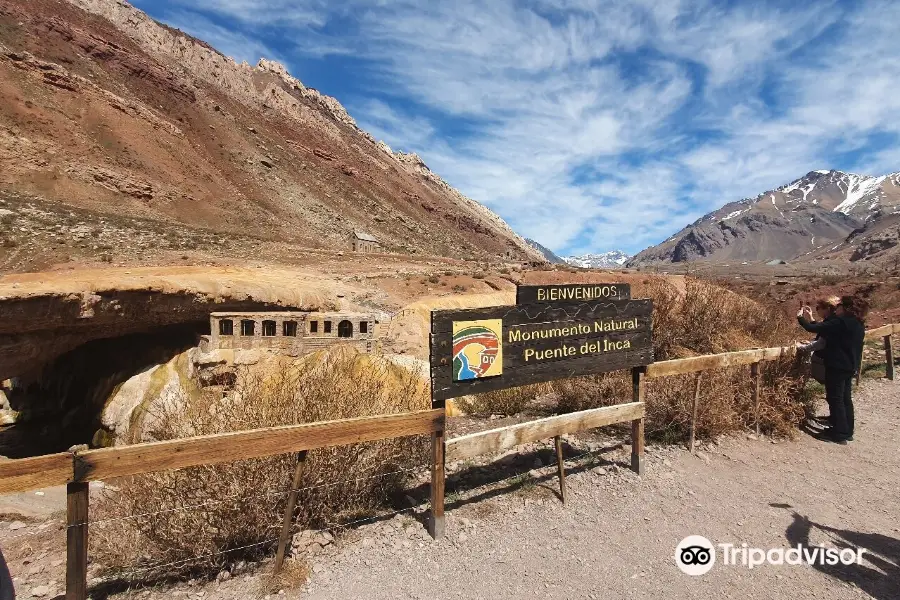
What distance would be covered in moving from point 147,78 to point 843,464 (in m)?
77.5

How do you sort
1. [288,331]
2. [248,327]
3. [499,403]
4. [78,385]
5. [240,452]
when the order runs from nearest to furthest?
[240,452], [499,403], [248,327], [288,331], [78,385]

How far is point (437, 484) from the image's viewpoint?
405cm

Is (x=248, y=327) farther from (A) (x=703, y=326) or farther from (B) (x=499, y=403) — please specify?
(A) (x=703, y=326)

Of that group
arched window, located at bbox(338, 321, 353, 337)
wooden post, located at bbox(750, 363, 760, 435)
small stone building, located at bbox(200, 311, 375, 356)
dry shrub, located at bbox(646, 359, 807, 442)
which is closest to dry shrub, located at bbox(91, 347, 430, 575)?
dry shrub, located at bbox(646, 359, 807, 442)

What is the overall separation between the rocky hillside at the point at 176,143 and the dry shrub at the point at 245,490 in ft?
94.5

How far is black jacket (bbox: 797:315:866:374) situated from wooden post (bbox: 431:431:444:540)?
18.2 ft

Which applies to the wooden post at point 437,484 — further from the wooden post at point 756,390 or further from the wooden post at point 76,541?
the wooden post at point 756,390

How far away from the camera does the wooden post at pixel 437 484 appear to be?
4.04 metres

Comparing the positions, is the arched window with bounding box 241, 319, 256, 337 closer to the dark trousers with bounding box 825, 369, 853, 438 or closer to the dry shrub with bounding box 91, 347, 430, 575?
the dry shrub with bounding box 91, 347, 430, 575

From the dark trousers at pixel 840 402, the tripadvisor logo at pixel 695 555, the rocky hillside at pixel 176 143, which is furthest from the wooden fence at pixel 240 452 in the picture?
the rocky hillside at pixel 176 143

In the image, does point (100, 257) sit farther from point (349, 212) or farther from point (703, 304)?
point (349, 212)

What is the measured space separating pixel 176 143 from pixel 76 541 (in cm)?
6243

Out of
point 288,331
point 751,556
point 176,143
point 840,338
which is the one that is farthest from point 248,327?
point 176,143

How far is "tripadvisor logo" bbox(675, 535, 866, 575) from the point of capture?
3.91 meters
